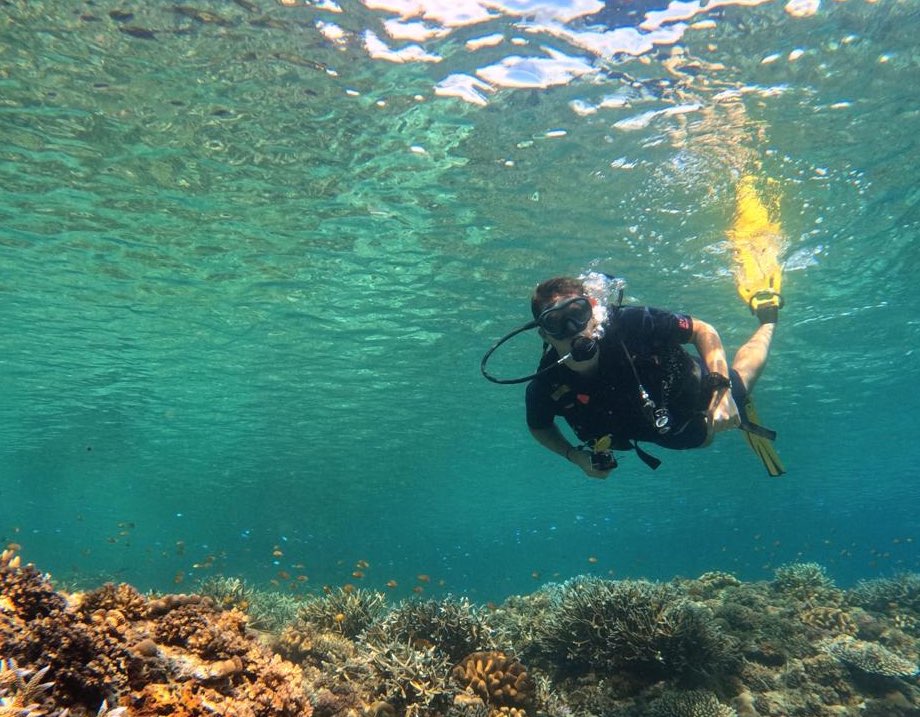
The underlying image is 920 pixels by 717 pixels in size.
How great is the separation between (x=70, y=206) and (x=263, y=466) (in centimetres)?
4111

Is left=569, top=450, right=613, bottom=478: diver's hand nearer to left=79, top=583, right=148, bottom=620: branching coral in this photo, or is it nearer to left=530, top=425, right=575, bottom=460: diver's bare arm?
left=530, top=425, right=575, bottom=460: diver's bare arm

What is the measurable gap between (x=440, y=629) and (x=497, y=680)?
1.13 metres

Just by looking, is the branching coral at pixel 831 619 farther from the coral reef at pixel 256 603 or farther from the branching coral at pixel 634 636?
the coral reef at pixel 256 603

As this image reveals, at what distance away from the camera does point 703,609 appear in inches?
275

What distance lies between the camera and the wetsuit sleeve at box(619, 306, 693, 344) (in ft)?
17.8

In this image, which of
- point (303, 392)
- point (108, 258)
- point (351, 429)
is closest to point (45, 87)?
point (108, 258)

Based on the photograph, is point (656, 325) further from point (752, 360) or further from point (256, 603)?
point (256, 603)

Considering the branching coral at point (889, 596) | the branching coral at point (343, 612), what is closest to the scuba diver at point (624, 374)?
the branching coral at point (343, 612)

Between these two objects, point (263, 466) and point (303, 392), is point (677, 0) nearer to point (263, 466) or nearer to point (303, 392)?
point (303, 392)

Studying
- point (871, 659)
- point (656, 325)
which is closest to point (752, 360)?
point (656, 325)

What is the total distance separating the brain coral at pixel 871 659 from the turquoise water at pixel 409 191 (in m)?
10.0

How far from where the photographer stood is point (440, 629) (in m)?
6.34

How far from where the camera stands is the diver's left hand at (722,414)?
471 cm

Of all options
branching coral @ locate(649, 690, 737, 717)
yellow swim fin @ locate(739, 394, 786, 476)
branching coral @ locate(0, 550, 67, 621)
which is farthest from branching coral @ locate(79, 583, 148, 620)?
yellow swim fin @ locate(739, 394, 786, 476)
